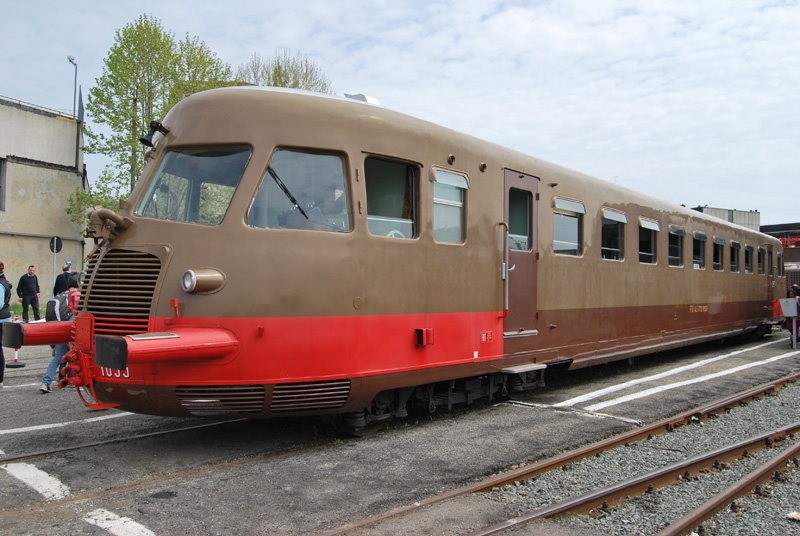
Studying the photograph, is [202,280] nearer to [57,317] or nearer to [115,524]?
[115,524]

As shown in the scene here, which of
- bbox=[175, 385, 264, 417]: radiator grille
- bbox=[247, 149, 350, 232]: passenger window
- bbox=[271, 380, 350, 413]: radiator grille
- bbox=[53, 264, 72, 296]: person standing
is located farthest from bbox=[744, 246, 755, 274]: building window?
bbox=[53, 264, 72, 296]: person standing

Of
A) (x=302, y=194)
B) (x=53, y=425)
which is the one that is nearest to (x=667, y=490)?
(x=302, y=194)

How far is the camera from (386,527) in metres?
4.01

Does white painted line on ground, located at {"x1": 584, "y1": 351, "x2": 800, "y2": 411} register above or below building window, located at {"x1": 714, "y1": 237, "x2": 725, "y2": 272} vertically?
below

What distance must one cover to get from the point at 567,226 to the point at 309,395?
4.88 metres

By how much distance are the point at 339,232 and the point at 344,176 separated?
0.56 meters

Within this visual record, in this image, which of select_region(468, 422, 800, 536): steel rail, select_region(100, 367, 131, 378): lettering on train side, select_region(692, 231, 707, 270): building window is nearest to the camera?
select_region(468, 422, 800, 536): steel rail

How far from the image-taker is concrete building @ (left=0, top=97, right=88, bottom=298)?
21375 mm

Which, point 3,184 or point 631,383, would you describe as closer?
point 631,383

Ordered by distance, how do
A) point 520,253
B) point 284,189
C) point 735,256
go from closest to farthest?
point 284,189, point 520,253, point 735,256

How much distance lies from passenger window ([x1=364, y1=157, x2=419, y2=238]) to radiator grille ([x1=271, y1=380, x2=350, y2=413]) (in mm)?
1507

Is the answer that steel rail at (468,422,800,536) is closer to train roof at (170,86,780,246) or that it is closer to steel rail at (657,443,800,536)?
steel rail at (657,443,800,536)

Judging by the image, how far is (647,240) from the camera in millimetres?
10961

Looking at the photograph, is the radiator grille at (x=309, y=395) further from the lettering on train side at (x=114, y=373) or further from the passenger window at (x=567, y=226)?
the passenger window at (x=567, y=226)
